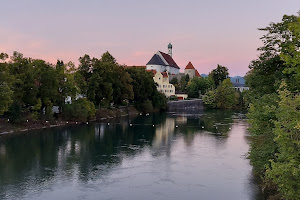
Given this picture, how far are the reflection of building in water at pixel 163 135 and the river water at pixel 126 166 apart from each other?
0.33 ft

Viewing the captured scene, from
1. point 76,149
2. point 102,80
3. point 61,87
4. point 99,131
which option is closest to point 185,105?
point 102,80

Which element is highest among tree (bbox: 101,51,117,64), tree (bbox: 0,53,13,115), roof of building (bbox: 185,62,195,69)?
roof of building (bbox: 185,62,195,69)

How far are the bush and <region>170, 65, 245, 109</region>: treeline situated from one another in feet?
154

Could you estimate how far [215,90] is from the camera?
9344 cm

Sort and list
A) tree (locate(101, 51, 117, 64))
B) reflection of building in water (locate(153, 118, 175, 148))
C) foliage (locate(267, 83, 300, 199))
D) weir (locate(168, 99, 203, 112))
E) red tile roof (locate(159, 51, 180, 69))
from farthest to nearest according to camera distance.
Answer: red tile roof (locate(159, 51, 180, 69)) < weir (locate(168, 99, 203, 112)) < tree (locate(101, 51, 117, 64)) < reflection of building in water (locate(153, 118, 175, 148)) < foliage (locate(267, 83, 300, 199))

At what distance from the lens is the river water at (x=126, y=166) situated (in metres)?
20.7

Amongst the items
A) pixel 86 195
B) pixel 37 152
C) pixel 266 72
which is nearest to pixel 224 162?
pixel 266 72

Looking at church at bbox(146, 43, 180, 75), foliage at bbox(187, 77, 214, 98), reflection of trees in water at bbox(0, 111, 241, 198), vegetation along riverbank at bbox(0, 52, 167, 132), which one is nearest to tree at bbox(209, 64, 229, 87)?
foliage at bbox(187, 77, 214, 98)

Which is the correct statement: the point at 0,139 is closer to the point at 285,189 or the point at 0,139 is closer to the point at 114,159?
the point at 114,159

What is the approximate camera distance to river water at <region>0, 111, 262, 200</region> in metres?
20.7

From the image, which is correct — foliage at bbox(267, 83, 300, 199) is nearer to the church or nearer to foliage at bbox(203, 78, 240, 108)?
foliage at bbox(203, 78, 240, 108)

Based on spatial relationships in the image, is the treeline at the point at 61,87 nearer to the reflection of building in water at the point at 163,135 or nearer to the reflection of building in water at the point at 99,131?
the reflection of building in water at the point at 99,131

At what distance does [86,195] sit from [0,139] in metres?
20.2

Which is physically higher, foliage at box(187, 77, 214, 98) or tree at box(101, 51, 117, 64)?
tree at box(101, 51, 117, 64)
